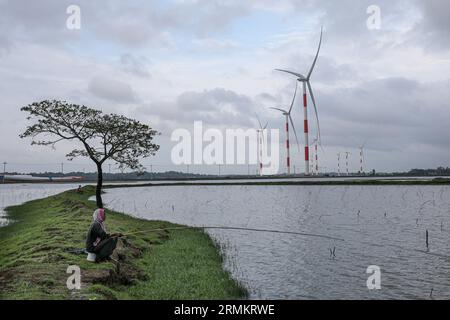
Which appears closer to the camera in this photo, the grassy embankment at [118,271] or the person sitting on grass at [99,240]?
the grassy embankment at [118,271]

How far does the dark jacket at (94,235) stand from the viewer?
18.3 meters

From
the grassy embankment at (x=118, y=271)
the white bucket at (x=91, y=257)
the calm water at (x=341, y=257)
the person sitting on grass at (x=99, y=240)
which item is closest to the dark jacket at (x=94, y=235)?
the person sitting on grass at (x=99, y=240)

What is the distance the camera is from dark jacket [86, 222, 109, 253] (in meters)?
18.3

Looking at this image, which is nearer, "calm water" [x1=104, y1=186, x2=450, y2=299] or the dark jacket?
the dark jacket

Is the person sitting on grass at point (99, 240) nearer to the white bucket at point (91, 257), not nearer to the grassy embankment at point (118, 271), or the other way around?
the white bucket at point (91, 257)

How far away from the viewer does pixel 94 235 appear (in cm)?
1861

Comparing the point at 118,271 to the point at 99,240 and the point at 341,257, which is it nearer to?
the point at 99,240

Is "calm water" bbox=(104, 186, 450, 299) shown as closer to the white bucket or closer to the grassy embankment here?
the grassy embankment

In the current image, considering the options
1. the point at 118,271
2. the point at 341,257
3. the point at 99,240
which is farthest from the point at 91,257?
the point at 341,257

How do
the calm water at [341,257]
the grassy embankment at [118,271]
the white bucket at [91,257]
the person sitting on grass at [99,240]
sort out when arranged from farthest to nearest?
the calm water at [341,257] < the white bucket at [91,257] < the person sitting on grass at [99,240] < the grassy embankment at [118,271]

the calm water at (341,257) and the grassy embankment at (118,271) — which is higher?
the grassy embankment at (118,271)

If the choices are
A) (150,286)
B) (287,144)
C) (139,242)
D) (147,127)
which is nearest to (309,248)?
(139,242)

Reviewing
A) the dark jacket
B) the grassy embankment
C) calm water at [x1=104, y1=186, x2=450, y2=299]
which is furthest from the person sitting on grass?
calm water at [x1=104, y1=186, x2=450, y2=299]

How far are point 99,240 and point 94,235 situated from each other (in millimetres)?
404
